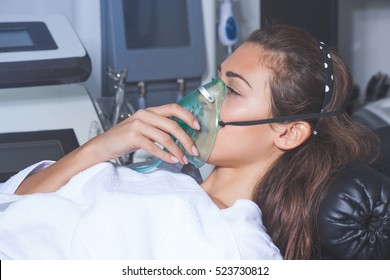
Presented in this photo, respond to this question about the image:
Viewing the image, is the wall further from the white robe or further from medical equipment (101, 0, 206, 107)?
the white robe

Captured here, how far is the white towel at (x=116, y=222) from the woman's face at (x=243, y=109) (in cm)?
11

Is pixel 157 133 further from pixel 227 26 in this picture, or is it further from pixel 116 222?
pixel 227 26

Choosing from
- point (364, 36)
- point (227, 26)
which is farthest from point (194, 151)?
point (364, 36)

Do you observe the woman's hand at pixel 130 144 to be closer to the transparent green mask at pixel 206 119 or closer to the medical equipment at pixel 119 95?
the transparent green mask at pixel 206 119

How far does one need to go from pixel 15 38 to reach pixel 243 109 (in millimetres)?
759

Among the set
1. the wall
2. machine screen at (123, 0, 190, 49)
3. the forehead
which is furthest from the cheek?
the wall

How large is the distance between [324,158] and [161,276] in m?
0.43

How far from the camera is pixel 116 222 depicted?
1342 millimetres

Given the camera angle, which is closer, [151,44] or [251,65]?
[251,65]

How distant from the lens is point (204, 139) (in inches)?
58.4

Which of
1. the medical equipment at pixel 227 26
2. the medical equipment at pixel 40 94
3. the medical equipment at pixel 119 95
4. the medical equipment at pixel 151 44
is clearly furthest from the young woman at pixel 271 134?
the medical equipment at pixel 227 26

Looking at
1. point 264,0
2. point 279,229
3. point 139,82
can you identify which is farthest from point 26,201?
point 264,0

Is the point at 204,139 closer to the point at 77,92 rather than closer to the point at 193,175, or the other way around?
the point at 193,175

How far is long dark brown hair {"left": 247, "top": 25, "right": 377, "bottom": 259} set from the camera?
1.41m
